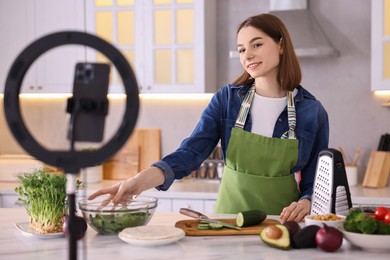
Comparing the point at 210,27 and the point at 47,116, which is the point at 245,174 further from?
the point at 47,116

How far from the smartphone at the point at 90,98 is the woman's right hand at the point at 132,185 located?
1080 millimetres

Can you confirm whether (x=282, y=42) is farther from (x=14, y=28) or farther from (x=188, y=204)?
(x=14, y=28)

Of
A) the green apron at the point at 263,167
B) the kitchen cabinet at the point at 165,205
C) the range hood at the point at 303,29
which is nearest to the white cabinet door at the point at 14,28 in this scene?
the kitchen cabinet at the point at 165,205

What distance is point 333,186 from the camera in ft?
5.97

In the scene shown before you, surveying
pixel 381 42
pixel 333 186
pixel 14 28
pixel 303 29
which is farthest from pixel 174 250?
pixel 14 28

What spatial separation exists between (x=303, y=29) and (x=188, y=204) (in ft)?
4.40

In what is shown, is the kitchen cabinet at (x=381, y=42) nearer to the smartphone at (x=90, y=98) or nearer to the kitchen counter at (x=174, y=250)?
the kitchen counter at (x=174, y=250)

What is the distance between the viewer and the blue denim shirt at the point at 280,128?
92.4 inches

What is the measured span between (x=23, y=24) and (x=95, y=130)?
3703 mm

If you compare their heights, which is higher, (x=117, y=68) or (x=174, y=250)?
(x=117, y=68)

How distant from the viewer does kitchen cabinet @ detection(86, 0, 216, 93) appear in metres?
3.84

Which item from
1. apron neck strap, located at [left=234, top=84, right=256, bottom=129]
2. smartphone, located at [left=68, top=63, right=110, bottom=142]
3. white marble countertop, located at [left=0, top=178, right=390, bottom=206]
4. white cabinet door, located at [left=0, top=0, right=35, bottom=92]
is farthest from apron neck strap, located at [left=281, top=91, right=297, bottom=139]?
white cabinet door, located at [left=0, top=0, right=35, bottom=92]

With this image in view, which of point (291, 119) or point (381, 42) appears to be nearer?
point (291, 119)

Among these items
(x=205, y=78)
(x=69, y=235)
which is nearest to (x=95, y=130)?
(x=69, y=235)
